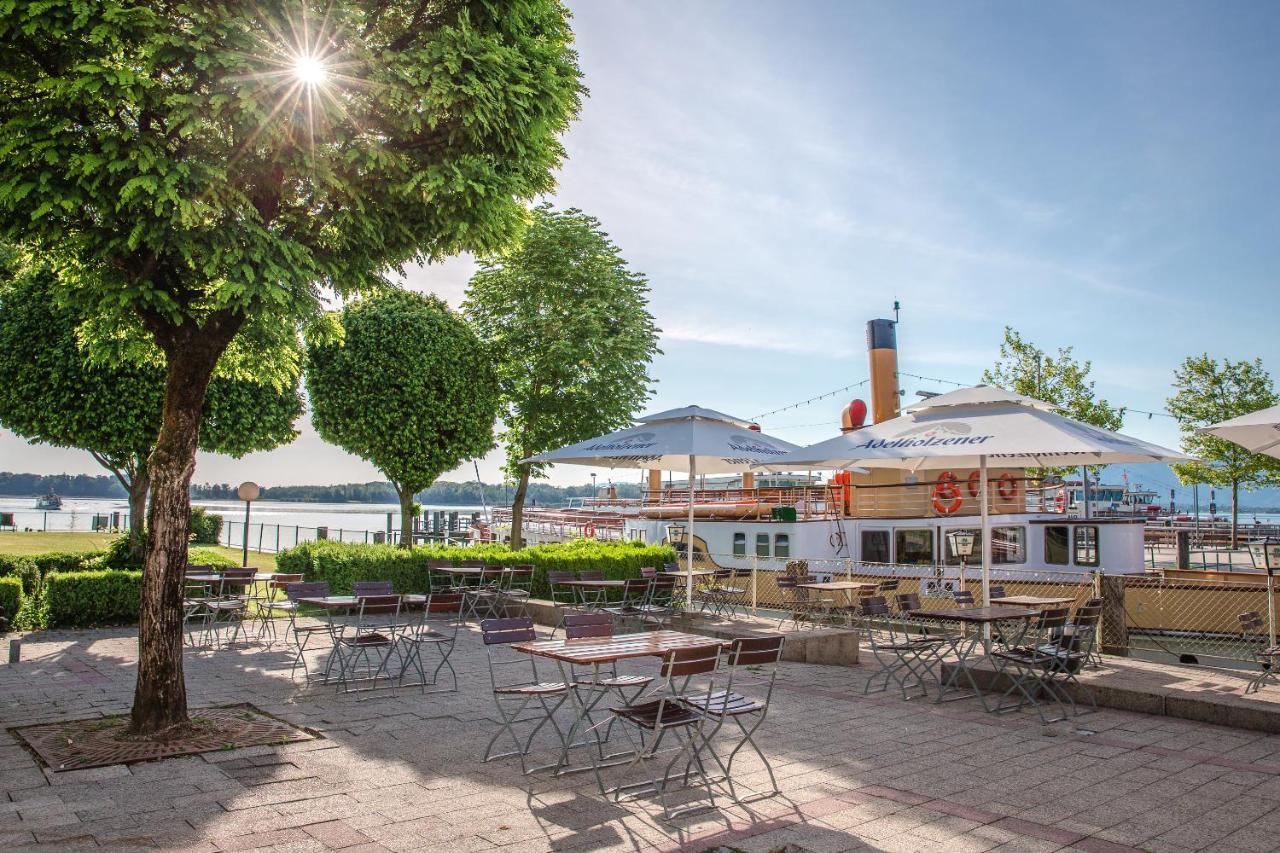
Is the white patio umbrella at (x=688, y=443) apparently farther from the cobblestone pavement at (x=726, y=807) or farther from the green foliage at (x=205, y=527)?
the green foliage at (x=205, y=527)

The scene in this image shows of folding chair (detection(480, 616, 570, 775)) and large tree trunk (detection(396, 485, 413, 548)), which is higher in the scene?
large tree trunk (detection(396, 485, 413, 548))

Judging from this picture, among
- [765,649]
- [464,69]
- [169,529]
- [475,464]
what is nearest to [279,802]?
[169,529]

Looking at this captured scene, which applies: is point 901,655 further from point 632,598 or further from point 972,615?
point 632,598

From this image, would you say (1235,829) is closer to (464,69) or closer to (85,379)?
(464,69)

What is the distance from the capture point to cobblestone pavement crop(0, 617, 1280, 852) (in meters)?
4.79

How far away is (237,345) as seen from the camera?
980 cm

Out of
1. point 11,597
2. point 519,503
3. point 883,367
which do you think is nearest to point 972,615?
point 11,597

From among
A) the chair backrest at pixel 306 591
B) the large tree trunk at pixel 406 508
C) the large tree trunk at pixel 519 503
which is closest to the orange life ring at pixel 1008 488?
the large tree trunk at pixel 519 503

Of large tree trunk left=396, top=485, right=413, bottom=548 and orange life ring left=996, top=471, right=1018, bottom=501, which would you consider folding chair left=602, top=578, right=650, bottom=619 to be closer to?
large tree trunk left=396, top=485, right=413, bottom=548

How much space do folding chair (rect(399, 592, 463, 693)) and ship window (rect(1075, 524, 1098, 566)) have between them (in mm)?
12606

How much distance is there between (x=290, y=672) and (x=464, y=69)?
684cm

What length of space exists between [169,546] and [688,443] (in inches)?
263

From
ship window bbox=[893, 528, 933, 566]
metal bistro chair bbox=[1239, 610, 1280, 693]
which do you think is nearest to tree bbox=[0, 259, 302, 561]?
ship window bbox=[893, 528, 933, 566]

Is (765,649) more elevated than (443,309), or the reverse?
(443,309)
